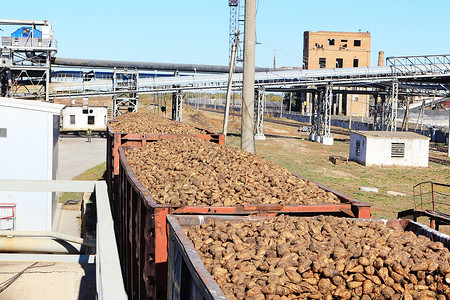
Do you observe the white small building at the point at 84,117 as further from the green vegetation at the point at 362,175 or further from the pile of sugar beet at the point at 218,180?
the pile of sugar beet at the point at 218,180

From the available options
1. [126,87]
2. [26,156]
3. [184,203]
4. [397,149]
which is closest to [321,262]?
[184,203]

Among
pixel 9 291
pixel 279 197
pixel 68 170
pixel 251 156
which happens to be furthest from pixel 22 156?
pixel 68 170

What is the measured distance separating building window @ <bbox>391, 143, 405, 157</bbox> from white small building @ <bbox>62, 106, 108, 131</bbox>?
115 ft

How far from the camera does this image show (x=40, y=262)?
35.1 feet

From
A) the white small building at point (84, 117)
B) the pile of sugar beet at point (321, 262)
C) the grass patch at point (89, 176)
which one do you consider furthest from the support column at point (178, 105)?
the pile of sugar beet at point (321, 262)

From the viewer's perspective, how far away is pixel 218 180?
7641 mm

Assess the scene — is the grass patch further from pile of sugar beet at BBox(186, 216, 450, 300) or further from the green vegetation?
pile of sugar beet at BBox(186, 216, 450, 300)

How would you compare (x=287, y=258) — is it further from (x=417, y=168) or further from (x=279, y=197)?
(x=417, y=168)

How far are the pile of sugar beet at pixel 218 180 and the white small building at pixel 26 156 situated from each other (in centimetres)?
725

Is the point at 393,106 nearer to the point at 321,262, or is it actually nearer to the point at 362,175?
the point at 362,175

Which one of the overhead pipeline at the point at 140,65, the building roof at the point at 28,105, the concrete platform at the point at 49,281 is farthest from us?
the overhead pipeline at the point at 140,65

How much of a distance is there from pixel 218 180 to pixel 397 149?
32.4 m

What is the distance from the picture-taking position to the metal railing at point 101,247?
3569 mm

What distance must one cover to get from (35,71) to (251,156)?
46.7 meters
